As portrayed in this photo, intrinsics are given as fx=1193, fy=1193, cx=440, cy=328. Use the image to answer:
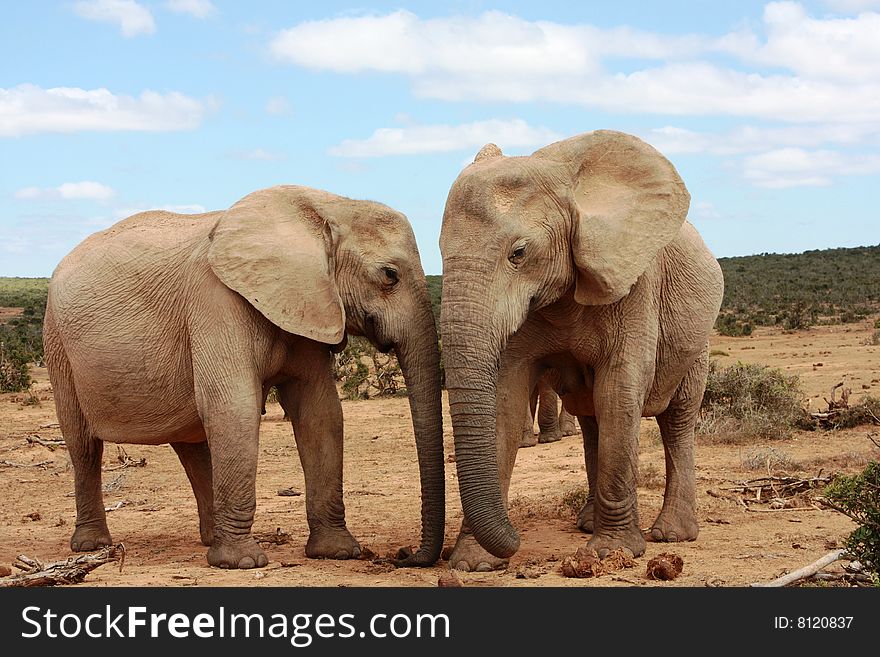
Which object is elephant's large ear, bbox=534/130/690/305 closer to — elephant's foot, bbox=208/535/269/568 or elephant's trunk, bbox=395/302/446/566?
elephant's trunk, bbox=395/302/446/566

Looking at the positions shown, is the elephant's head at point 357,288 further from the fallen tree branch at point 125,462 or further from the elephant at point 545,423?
the elephant at point 545,423

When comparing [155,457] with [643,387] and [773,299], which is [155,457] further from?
[773,299]

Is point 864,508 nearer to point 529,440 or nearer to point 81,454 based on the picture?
point 81,454

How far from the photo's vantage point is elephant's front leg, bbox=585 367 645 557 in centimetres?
805

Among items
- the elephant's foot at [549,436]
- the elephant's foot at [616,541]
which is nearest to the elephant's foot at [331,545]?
the elephant's foot at [616,541]

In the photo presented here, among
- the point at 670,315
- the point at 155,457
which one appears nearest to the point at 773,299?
the point at 155,457

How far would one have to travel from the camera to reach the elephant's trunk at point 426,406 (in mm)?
7887

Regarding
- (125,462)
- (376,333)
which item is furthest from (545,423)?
(376,333)

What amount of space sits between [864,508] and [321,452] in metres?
3.70

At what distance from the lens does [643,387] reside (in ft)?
26.8

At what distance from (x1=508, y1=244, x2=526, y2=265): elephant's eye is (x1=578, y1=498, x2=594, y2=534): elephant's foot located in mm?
3270

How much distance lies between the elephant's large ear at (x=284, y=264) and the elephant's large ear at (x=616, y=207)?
1.61 metres

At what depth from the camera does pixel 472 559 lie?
7723 mm

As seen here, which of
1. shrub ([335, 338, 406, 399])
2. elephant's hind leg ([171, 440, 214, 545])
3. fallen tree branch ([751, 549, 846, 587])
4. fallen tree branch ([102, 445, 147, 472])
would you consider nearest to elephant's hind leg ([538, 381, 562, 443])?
shrub ([335, 338, 406, 399])
